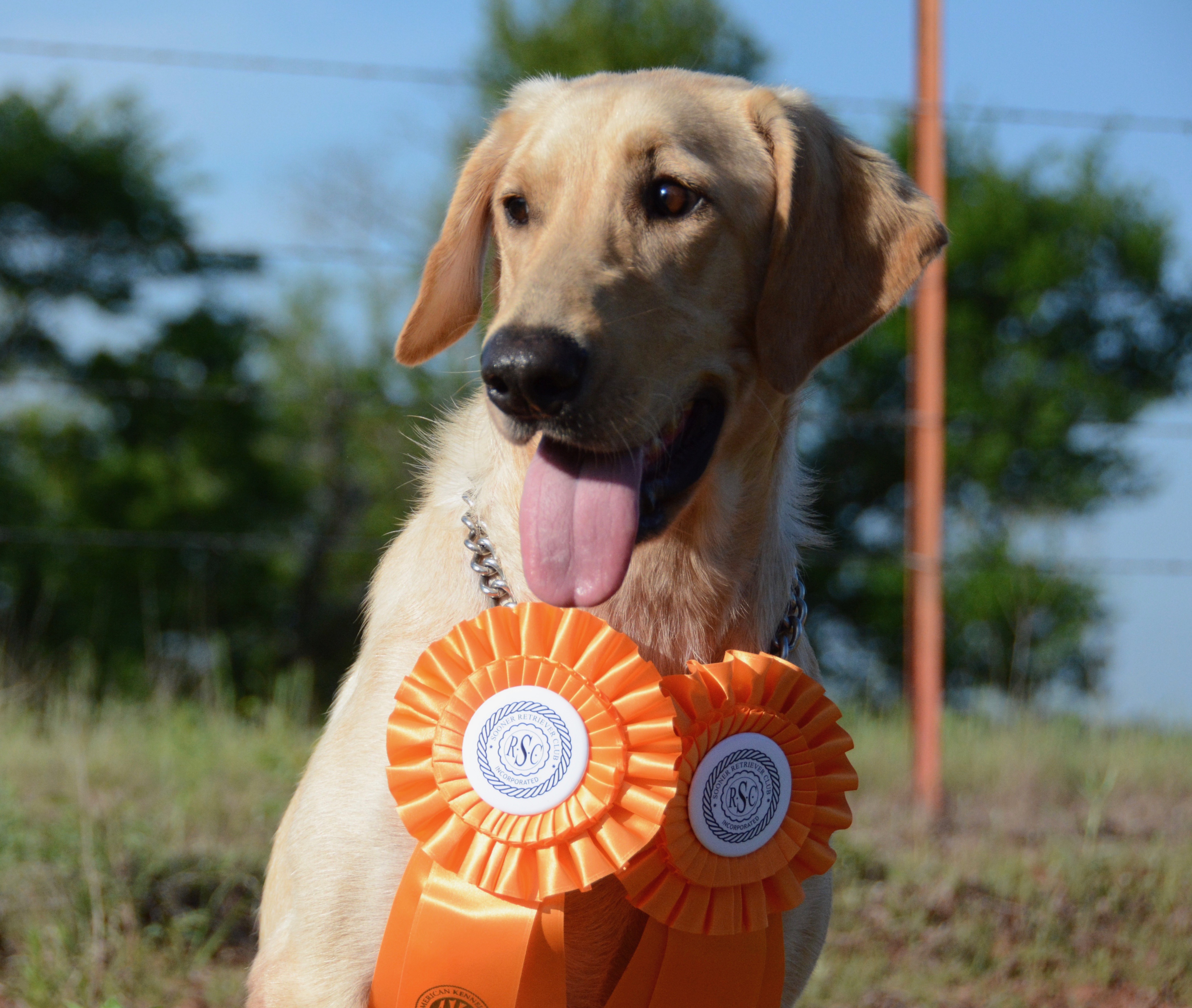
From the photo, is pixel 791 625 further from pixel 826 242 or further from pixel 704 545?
pixel 826 242

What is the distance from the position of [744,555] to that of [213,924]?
7.05 feet

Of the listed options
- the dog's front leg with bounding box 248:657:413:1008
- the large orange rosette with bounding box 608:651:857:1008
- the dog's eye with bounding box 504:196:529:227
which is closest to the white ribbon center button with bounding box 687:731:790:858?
the large orange rosette with bounding box 608:651:857:1008

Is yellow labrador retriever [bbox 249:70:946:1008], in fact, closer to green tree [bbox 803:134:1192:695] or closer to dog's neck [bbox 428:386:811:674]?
dog's neck [bbox 428:386:811:674]

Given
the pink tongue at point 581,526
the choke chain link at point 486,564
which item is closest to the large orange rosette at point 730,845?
the pink tongue at point 581,526

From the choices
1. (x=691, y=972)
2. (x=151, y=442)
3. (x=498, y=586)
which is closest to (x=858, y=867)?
(x=691, y=972)

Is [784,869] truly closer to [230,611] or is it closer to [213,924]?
[213,924]

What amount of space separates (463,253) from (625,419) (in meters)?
0.78

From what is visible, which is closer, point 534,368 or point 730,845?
point 534,368

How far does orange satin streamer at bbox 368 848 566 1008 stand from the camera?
1652 mm

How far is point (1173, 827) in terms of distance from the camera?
182 inches

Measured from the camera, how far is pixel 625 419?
1757 millimetres

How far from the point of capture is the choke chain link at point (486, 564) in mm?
1898

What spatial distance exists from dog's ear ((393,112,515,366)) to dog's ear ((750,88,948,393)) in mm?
562

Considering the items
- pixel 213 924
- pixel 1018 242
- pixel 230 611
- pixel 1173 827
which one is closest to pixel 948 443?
pixel 1018 242
